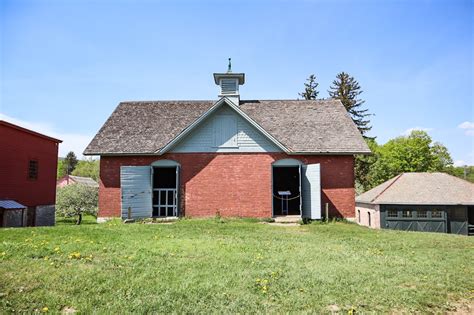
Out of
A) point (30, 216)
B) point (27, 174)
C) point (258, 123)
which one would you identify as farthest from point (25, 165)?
point (258, 123)

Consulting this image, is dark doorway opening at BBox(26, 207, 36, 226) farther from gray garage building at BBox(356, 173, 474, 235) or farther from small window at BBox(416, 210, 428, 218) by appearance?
small window at BBox(416, 210, 428, 218)

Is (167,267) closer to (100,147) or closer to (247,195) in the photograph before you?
(247,195)

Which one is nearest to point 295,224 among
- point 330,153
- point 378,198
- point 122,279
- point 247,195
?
point 247,195

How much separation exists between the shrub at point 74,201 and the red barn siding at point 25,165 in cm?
1009

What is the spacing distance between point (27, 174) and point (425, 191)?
33.4 metres

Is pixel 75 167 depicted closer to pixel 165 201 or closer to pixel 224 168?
pixel 165 201

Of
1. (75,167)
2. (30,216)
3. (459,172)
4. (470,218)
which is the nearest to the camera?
(30,216)

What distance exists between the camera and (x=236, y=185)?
18.0 metres

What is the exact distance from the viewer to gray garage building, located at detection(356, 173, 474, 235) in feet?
93.4

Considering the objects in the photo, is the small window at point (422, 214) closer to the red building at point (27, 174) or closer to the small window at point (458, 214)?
the small window at point (458, 214)

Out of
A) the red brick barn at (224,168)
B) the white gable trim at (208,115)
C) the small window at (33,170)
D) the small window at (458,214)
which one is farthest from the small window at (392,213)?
the small window at (33,170)

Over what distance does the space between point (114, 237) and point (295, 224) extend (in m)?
9.34

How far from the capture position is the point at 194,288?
19.2 feet

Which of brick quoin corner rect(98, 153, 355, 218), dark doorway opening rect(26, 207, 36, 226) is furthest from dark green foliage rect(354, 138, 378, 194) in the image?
dark doorway opening rect(26, 207, 36, 226)
